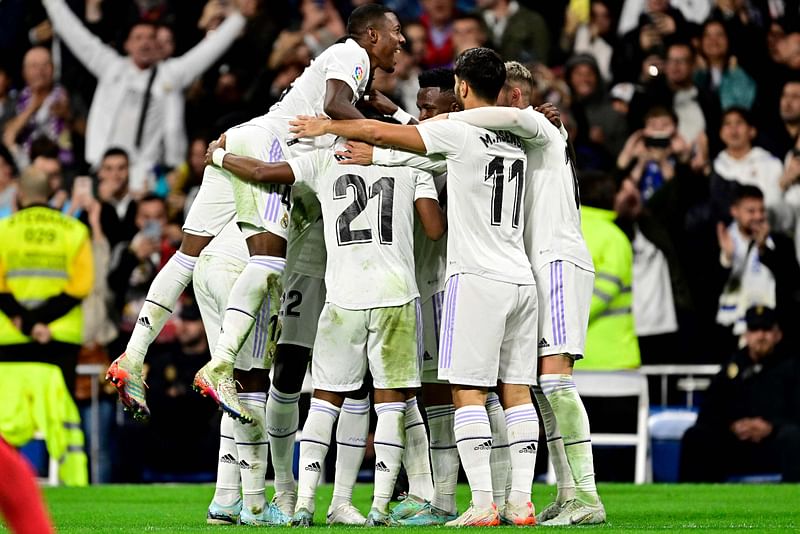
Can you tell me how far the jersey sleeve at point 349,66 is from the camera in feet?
25.8

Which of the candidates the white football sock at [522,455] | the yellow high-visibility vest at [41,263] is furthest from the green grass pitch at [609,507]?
the yellow high-visibility vest at [41,263]

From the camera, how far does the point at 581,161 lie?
13625 millimetres

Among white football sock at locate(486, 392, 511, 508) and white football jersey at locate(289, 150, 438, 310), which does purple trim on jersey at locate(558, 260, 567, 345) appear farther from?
white football jersey at locate(289, 150, 438, 310)

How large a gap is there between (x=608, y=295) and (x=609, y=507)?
10.2ft

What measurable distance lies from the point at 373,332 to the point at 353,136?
105 cm

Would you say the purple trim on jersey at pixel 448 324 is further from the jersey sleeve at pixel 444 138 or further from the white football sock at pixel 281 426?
the white football sock at pixel 281 426

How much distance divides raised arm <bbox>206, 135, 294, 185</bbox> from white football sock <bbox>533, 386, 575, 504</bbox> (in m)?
1.93

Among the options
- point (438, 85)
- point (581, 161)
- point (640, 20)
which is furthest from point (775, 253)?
point (438, 85)

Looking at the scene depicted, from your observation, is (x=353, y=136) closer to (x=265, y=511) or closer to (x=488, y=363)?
(x=488, y=363)

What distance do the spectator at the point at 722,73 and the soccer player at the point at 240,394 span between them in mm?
7210

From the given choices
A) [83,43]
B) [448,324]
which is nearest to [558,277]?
[448,324]

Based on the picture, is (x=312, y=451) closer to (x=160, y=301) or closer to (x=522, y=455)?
(x=522, y=455)

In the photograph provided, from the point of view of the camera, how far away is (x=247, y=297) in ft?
25.1

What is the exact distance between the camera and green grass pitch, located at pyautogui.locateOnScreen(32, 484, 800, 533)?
7.66 meters
